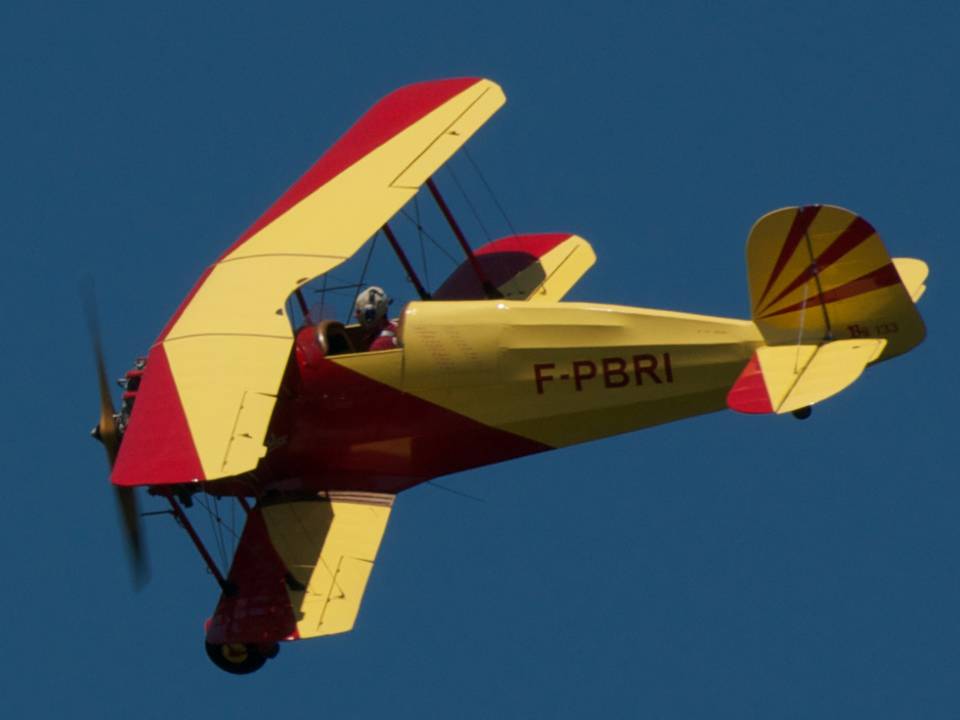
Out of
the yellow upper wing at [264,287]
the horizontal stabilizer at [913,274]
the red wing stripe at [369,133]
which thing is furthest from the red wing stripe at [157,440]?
the horizontal stabilizer at [913,274]

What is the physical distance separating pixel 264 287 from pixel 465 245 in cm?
272

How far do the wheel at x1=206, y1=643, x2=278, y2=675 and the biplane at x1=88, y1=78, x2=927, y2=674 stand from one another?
17mm

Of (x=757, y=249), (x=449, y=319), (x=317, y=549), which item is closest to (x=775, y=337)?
(x=757, y=249)

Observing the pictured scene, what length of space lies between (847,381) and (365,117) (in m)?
6.01

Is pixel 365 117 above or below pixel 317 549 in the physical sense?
above

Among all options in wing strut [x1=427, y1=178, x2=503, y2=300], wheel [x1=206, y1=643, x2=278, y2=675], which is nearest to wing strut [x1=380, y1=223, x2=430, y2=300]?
wing strut [x1=427, y1=178, x2=503, y2=300]

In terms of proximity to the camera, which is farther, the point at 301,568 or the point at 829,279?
the point at 301,568

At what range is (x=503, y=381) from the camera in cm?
2194

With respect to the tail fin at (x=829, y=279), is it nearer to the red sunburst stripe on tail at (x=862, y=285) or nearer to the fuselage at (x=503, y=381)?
the red sunburst stripe on tail at (x=862, y=285)

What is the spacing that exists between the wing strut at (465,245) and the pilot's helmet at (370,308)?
1410 millimetres

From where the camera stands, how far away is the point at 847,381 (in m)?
20.5

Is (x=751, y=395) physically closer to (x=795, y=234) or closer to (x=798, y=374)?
(x=798, y=374)

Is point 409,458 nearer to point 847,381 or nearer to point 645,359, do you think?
point 645,359

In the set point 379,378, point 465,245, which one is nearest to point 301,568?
point 379,378
